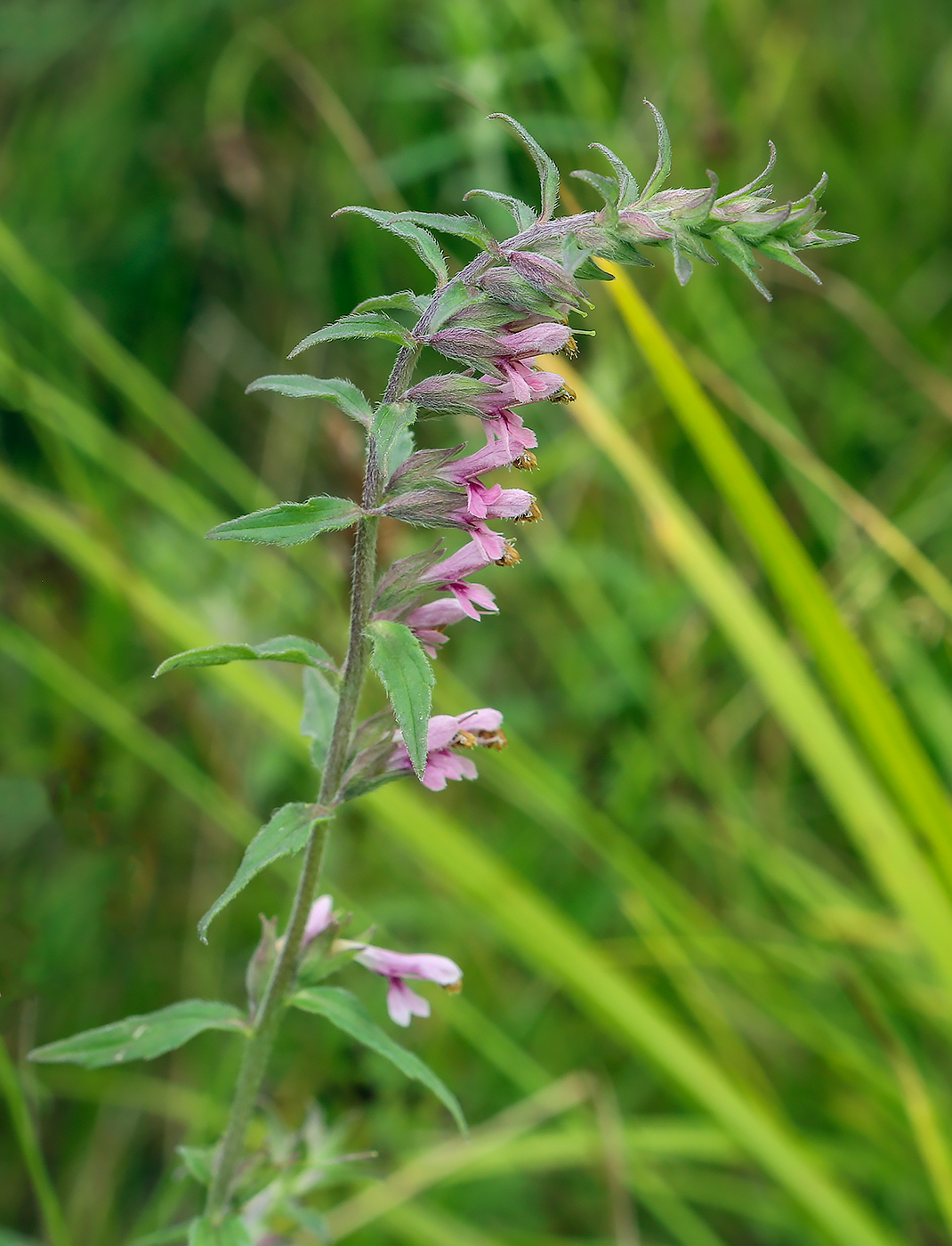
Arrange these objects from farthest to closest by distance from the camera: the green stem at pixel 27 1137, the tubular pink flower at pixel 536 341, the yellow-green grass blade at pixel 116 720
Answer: the yellow-green grass blade at pixel 116 720 → the green stem at pixel 27 1137 → the tubular pink flower at pixel 536 341

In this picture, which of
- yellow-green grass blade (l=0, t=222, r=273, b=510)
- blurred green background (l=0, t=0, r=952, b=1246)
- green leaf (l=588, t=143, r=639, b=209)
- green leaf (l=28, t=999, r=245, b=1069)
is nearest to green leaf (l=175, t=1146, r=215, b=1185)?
green leaf (l=28, t=999, r=245, b=1069)

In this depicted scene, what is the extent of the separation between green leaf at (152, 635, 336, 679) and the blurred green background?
2.63 ft

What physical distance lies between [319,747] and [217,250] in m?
2.83

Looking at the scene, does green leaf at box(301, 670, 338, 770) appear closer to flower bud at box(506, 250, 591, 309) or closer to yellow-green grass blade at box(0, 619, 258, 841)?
flower bud at box(506, 250, 591, 309)

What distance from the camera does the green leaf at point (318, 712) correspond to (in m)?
1.28

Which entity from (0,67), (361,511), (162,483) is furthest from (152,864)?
(0,67)

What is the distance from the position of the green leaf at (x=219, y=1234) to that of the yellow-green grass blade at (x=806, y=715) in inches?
49.7

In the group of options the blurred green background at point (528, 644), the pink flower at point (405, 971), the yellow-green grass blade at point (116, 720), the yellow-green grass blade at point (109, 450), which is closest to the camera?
the pink flower at point (405, 971)

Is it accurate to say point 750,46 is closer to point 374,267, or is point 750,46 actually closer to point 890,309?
point 890,309

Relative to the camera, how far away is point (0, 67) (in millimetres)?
3471

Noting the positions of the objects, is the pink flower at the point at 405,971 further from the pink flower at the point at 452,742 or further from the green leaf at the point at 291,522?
the green leaf at the point at 291,522

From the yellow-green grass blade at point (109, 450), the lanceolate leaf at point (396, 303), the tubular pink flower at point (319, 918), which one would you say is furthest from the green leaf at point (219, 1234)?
the yellow-green grass blade at point (109, 450)

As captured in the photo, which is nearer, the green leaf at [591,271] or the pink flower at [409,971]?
the green leaf at [591,271]

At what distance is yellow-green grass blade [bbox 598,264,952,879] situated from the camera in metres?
1.89
